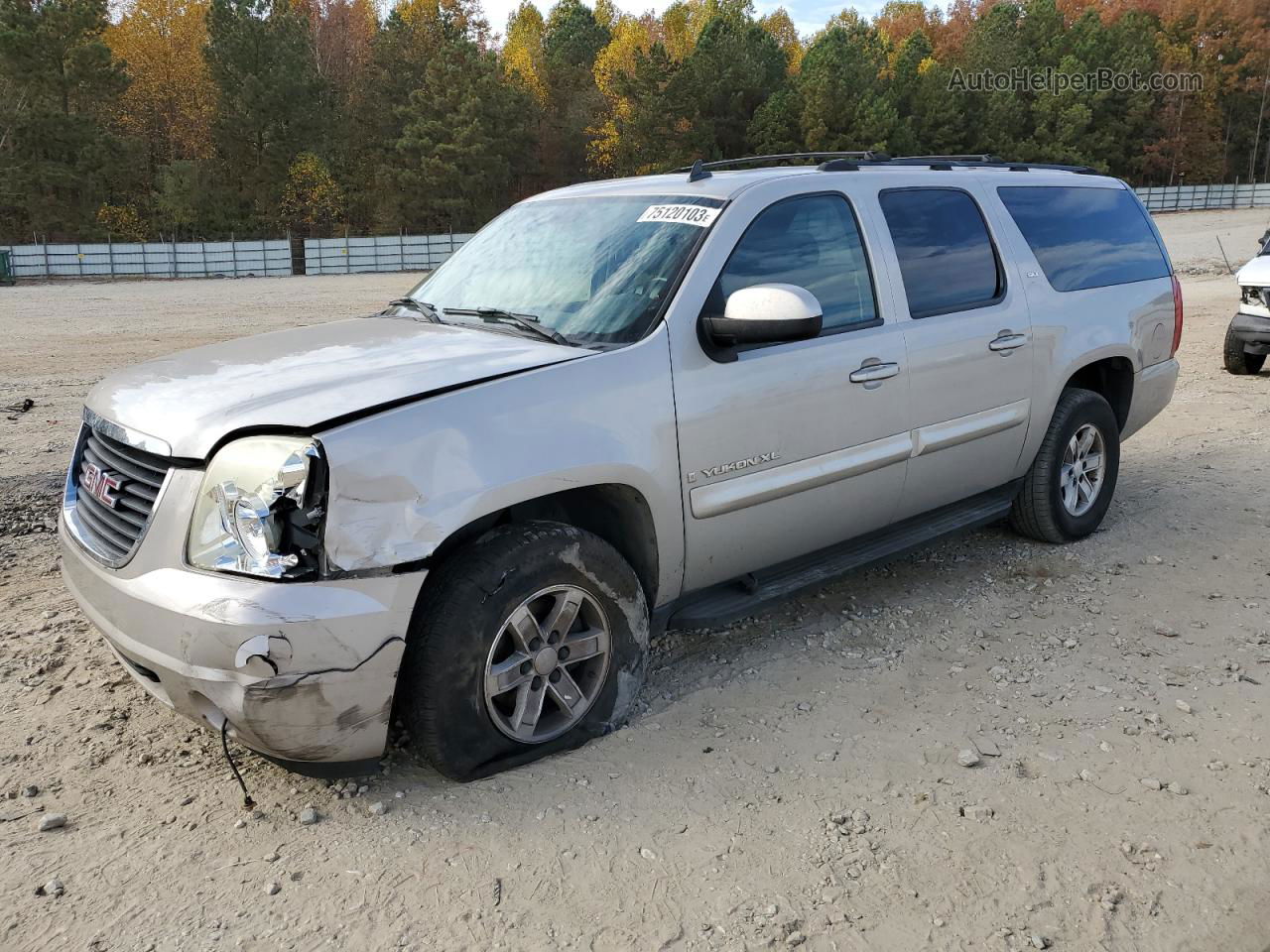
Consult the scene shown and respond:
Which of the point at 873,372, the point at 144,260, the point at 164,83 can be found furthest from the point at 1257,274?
the point at 164,83

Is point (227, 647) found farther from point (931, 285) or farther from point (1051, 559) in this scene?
point (1051, 559)

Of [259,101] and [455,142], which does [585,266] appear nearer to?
[455,142]

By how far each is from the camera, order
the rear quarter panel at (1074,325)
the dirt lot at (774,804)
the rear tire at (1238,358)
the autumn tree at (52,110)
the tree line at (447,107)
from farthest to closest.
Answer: the tree line at (447,107), the autumn tree at (52,110), the rear tire at (1238,358), the rear quarter panel at (1074,325), the dirt lot at (774,804)

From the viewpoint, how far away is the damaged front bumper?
269 centimetres

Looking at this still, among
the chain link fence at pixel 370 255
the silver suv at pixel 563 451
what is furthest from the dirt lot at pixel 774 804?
the chain link fence at pixel 370 255

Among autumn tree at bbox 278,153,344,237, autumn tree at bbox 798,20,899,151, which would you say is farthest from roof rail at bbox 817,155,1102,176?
autumn tree at bbox 798,20,899,151

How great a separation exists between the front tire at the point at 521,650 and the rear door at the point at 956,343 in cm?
159

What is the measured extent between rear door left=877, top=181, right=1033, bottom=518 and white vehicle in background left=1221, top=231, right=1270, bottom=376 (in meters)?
6.54

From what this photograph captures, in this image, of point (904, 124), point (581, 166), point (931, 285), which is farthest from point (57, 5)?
point (931, 285)

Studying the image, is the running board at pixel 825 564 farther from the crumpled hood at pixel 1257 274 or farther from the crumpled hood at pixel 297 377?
the crumpled hood at pixel 1257 274

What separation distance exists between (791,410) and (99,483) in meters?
2.30

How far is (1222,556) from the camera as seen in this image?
206 inches

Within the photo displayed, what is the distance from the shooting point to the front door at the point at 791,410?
11.5 ft

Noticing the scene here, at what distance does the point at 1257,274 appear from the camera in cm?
999
